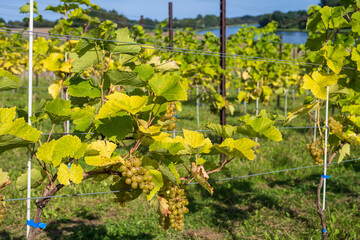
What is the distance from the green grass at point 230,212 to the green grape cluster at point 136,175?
1.88 metres

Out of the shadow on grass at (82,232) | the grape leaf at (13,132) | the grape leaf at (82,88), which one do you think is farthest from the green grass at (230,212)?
the grape leaf at (13,132)

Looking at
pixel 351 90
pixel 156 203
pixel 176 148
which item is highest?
Answer: pixel 351 90

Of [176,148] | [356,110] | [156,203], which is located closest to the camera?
[176,148]

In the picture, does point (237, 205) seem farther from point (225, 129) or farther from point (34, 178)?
point (34, 178)

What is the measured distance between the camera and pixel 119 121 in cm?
122

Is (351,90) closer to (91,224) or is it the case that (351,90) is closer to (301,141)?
(91,224)

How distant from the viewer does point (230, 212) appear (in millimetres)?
3447

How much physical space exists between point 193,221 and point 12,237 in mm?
1650


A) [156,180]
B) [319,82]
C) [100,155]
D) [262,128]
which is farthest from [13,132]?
[319,82]

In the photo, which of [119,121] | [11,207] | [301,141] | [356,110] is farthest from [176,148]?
[301,141]

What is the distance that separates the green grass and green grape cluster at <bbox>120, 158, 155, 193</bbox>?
188 cm

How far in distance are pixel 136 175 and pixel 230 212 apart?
8.27ft

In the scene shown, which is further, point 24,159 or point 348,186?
point 24,159

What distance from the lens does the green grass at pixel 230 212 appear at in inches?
116
